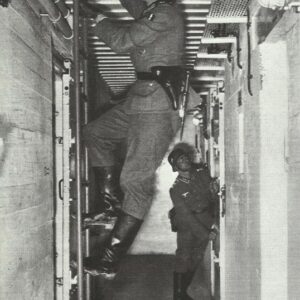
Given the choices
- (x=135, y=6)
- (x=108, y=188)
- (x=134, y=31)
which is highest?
(x=135, y=6)

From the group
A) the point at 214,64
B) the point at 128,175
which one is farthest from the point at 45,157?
the point at 214,64

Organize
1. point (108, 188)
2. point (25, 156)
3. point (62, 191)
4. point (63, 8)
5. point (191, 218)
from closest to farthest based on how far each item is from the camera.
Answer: point (25, 156)
point (63, 8)
point (62, 191)
point (108, 188)
point (191, 218)

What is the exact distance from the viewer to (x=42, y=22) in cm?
376

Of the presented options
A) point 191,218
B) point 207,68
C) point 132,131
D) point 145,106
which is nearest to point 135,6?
point 145,106

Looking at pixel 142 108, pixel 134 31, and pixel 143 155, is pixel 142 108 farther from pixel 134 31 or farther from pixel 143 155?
pixel 134 31

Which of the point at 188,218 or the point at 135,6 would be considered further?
the point at 188,218

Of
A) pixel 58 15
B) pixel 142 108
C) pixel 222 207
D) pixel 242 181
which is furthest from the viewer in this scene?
pixel 222 207

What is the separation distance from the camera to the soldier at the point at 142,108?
4031mm

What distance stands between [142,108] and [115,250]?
138 cm

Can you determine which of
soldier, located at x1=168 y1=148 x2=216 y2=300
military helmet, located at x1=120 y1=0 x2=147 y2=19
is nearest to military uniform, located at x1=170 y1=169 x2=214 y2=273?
soldier, located at x1=168 y1=148 x2=216 y2=300

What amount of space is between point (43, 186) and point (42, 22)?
1.39 meters

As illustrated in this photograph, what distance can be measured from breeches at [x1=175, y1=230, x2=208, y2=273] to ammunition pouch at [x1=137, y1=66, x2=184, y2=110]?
440 centimetres

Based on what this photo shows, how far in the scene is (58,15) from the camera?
145 inches

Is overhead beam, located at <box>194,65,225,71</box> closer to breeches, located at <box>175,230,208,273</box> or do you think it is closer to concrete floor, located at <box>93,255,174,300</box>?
breeches, located at <box>175,230,208,273</box>
